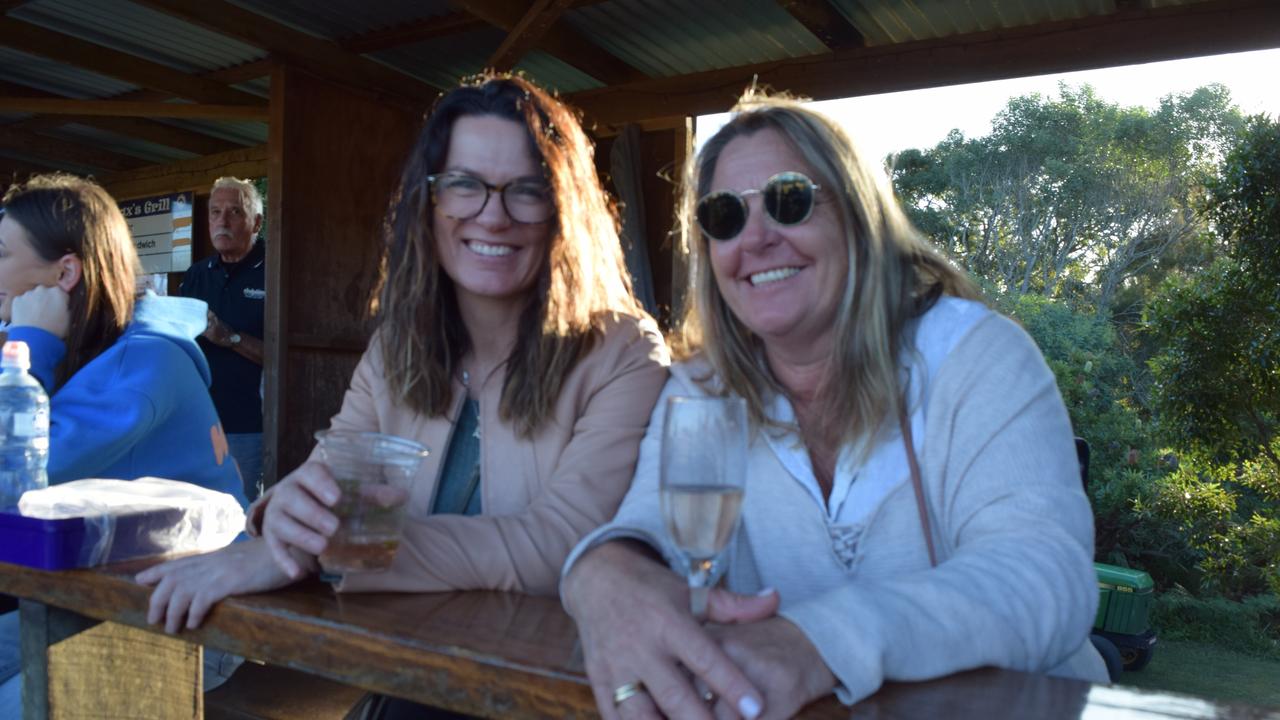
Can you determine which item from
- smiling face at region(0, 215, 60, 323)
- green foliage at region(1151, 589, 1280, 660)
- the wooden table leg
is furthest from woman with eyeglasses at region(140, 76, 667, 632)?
green foliage at region(1151, 589, 1280, 660)

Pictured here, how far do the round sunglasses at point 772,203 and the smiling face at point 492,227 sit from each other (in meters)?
0.43

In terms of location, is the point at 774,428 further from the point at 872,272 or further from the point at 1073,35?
the point at 1073,35

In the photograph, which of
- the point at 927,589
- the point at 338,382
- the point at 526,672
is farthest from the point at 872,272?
the point at 338,382

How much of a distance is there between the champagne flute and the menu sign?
7.97 meters

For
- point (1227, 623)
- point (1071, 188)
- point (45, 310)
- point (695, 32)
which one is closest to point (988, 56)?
point (695, 32)

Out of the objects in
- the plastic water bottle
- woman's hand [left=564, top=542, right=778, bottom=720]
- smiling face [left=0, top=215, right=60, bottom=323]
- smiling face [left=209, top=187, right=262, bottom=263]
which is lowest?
woman's hand [left=564, top=542, right=778, bottom=720]

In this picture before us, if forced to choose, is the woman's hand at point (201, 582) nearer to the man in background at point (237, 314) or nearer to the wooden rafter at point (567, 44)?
the wooden rafter at point (567, 44)

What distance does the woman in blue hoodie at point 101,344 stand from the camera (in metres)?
2.33

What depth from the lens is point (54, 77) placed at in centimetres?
633

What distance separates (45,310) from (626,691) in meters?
2.23

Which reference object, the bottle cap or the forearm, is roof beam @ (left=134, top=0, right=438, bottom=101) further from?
the bottle cap

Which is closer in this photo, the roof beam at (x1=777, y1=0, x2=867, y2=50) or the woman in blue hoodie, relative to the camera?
the woman in blue hoodie

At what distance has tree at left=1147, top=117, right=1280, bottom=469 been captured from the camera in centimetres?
632

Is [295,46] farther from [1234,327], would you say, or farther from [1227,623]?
[1227,623]
